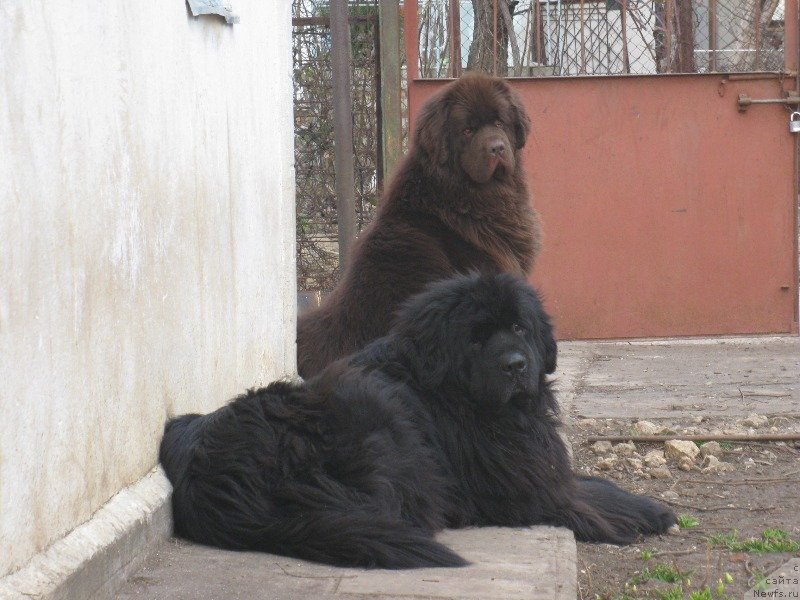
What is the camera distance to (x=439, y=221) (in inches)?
228

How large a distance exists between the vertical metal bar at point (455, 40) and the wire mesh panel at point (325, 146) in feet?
2.37

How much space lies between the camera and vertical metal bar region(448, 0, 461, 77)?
29.0 ft

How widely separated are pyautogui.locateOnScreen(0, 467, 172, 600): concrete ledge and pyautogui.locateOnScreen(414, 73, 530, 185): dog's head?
2808mm

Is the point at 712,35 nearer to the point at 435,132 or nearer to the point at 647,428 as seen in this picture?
the point at 435,132

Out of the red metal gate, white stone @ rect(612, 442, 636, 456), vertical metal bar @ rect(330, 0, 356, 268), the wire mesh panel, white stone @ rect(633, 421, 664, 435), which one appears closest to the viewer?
white stone @ rect(612, 442, 636, 456)

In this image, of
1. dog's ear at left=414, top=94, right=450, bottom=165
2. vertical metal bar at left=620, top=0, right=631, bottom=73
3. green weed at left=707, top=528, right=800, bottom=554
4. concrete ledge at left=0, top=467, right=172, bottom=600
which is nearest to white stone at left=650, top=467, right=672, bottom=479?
green weed at left=707, top=528, right=800, bottom=554

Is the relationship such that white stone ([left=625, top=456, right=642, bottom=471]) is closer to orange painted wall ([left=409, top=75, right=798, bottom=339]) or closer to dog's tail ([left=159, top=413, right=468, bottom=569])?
dog's tail ([left=159, top=413, right=468, bottom=569])

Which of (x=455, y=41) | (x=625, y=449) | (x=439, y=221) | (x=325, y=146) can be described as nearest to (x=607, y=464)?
(x=625, y=449)

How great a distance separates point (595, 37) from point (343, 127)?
2.52 m

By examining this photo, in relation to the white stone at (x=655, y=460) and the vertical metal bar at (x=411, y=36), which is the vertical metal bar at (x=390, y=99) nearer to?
the vertical metal bar at (x=411, y=36)

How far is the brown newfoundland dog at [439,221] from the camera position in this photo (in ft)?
18.4

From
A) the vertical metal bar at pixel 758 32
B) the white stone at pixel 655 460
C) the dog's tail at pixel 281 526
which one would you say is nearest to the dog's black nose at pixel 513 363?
the dog's tail at pixel 281 526

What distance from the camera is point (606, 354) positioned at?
8742 millimetres

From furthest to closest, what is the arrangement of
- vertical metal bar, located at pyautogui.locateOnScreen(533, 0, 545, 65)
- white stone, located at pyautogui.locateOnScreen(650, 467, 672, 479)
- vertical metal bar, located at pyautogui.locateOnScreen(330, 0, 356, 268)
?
vertical metal bar, located at pyautogui.locateOnScreen(533, 0, 545, 65), vertical metal bar, located at pyautogui.locateOnScreen(330, 0, 356, 268), white stone, located at pyautogui.locateOnScreen(650, 467, 672, 479)
